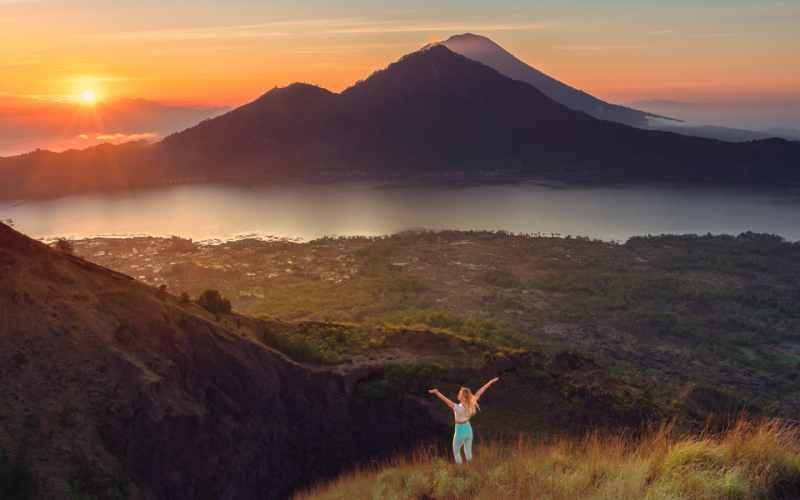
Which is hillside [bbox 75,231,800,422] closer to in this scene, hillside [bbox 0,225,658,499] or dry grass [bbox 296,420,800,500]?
hillside [bbox 0,225,658,499]

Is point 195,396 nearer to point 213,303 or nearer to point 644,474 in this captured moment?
point 213,303

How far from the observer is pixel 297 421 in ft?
52.0

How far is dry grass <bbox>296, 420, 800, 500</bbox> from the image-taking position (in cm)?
662

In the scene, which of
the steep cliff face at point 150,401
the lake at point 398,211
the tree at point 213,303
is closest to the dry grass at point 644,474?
the steep cliff face at point 150,401

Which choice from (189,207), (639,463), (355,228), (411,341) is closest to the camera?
(639,463)

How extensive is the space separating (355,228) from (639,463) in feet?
367

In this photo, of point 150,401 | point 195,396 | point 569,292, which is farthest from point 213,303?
point 569,292

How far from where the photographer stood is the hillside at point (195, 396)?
11.2 meters

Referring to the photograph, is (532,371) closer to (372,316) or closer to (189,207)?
(372,316)

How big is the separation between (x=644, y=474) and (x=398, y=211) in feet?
429

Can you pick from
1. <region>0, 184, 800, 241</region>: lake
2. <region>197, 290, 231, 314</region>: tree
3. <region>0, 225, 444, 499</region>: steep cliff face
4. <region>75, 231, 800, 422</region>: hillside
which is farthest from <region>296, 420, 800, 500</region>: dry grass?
<region>0, 184, 800, 241</region>: lake

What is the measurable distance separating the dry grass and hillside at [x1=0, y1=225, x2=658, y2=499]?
18.5 ft

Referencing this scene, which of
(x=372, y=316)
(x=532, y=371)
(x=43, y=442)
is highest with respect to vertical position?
(x=43, y=442)

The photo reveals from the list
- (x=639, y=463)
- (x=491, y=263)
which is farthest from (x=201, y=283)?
(x=639, y=463)
